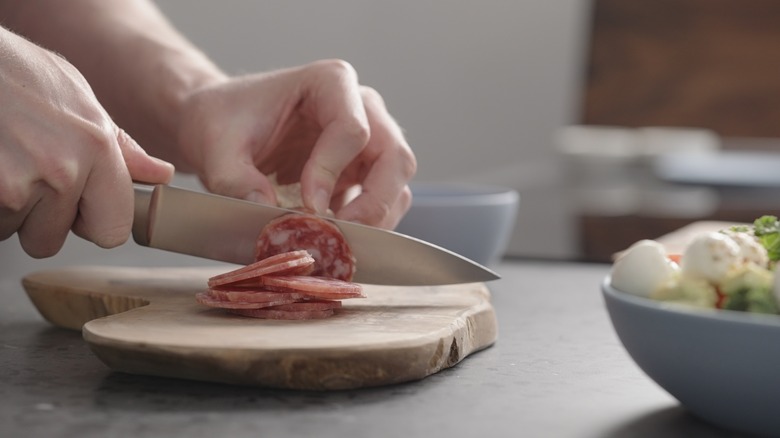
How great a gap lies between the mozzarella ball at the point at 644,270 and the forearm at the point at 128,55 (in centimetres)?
89

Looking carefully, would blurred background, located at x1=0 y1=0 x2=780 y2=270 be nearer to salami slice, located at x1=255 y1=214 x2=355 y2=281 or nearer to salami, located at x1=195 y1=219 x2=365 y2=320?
salami slice, located at x1=255 y1=214 x2=355 y2=281

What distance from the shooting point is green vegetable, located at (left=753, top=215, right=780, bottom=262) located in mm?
839

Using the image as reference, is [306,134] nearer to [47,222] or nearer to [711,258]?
[47,222]

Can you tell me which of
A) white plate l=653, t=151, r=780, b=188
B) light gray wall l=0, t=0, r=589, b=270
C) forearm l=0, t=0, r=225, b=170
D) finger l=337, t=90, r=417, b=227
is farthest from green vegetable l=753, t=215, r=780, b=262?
light gray wall l=0, t=0, r=589, b=270

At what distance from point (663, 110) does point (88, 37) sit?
125 inches

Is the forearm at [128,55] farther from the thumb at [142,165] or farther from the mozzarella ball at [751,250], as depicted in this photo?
the mozzarella ball at [751,250]

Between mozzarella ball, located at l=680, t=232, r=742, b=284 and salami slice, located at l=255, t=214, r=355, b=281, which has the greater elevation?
mozzarella ball, located at l=680, t=232, r=742, b=284

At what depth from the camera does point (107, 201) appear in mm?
1127

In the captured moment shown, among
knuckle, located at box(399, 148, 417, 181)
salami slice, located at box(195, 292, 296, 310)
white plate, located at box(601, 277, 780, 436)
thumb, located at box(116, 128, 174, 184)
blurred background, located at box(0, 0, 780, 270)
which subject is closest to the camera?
white plate, located at box(601, 277, 780, 436)

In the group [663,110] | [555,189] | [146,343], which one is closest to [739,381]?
[146,343]

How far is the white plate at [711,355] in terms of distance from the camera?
73cm

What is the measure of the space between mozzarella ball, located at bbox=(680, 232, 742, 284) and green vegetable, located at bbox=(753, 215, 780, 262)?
0.21 feet

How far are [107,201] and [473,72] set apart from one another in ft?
11.5

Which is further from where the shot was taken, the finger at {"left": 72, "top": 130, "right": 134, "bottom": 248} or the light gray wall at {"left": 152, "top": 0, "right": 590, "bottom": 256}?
the light gray wall at {"left": 152, "top": 0, "right": 590, "bottom": 256}
